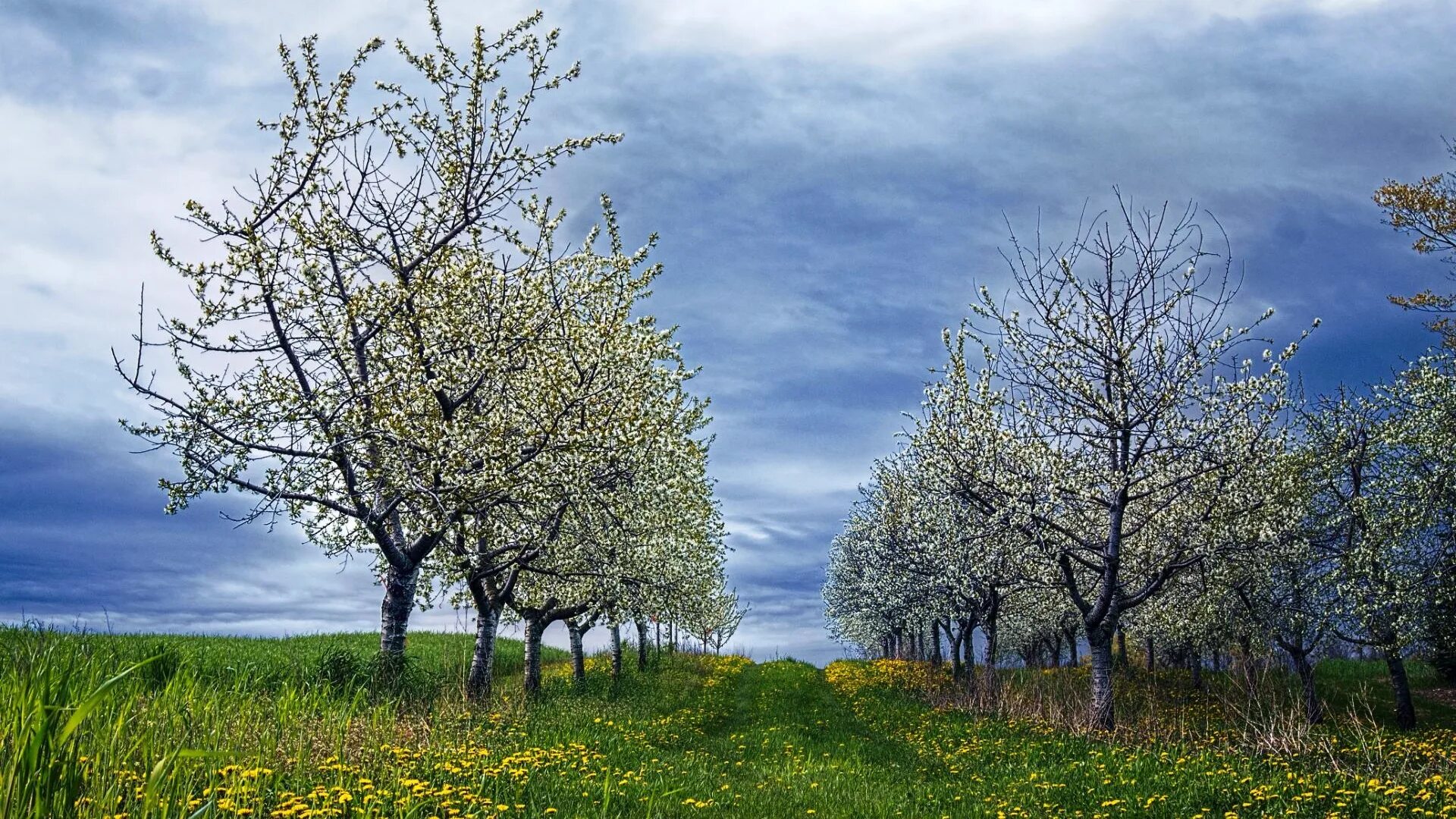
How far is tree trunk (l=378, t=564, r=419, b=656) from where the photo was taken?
17172 mm

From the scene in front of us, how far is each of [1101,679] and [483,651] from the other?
15.0 m

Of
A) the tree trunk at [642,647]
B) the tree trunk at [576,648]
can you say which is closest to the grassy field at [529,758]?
the tree trunk at [576,648]

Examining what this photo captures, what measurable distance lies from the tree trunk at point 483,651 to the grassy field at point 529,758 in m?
0.85

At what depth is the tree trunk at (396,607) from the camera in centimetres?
1717

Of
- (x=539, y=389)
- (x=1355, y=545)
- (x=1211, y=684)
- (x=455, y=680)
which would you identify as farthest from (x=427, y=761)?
(x=1211, y=684)

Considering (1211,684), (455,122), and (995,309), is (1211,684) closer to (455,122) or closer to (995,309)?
(995,309)

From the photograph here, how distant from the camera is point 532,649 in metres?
27.1

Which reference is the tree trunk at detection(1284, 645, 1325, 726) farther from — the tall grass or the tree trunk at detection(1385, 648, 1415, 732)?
the tall grass

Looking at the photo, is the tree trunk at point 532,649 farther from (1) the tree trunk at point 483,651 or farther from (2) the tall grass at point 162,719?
(2) the tall grass at point 162,719

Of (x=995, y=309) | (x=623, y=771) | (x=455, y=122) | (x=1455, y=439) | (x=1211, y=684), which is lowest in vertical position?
(x=1211, y=684)

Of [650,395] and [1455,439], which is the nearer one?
[650,395]

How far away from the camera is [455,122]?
1698 centimetres

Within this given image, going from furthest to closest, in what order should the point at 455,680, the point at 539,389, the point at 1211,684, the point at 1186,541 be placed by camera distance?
the point at 1211,684, the point at 1186,541, the point at 455,680, the point at 539,389

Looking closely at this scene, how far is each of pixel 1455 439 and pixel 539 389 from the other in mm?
23885
